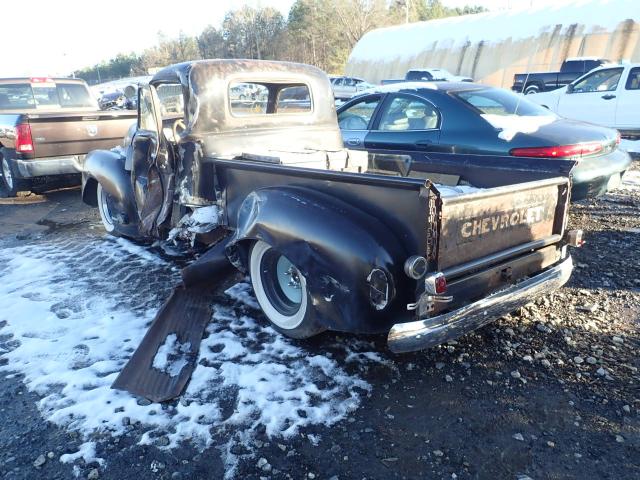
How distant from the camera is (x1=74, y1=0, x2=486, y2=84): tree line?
47062 millimetres

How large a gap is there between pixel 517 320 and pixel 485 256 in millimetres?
943

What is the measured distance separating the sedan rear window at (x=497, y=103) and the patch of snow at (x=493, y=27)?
22203 millimetres

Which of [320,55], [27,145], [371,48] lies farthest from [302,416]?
[320,55]

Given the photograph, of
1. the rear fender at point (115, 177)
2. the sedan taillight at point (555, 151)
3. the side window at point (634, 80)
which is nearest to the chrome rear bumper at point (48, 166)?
the rear fender at point (115, 177)

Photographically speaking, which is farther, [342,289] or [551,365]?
[551,365]

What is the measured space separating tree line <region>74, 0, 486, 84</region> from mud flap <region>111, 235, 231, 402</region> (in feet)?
148

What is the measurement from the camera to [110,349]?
3244 mm

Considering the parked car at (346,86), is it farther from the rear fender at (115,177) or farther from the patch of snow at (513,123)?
the rear fender at (115,177)

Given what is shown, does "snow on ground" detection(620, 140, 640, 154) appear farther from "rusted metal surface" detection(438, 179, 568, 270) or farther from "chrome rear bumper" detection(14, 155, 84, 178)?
"chrome rear bumper" detection(14, 155, 84, 178)

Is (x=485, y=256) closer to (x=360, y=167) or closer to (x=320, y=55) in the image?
(x=360, y=167)

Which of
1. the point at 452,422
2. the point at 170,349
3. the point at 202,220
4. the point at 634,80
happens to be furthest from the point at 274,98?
the point at 634,80

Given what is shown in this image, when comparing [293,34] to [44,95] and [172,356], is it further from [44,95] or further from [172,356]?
[172,356]

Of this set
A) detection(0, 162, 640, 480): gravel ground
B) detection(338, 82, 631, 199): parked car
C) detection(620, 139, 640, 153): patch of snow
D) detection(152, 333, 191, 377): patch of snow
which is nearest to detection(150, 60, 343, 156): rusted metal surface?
detection(338, 82, 631, 199): parked car

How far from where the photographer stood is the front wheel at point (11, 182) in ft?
24.7
